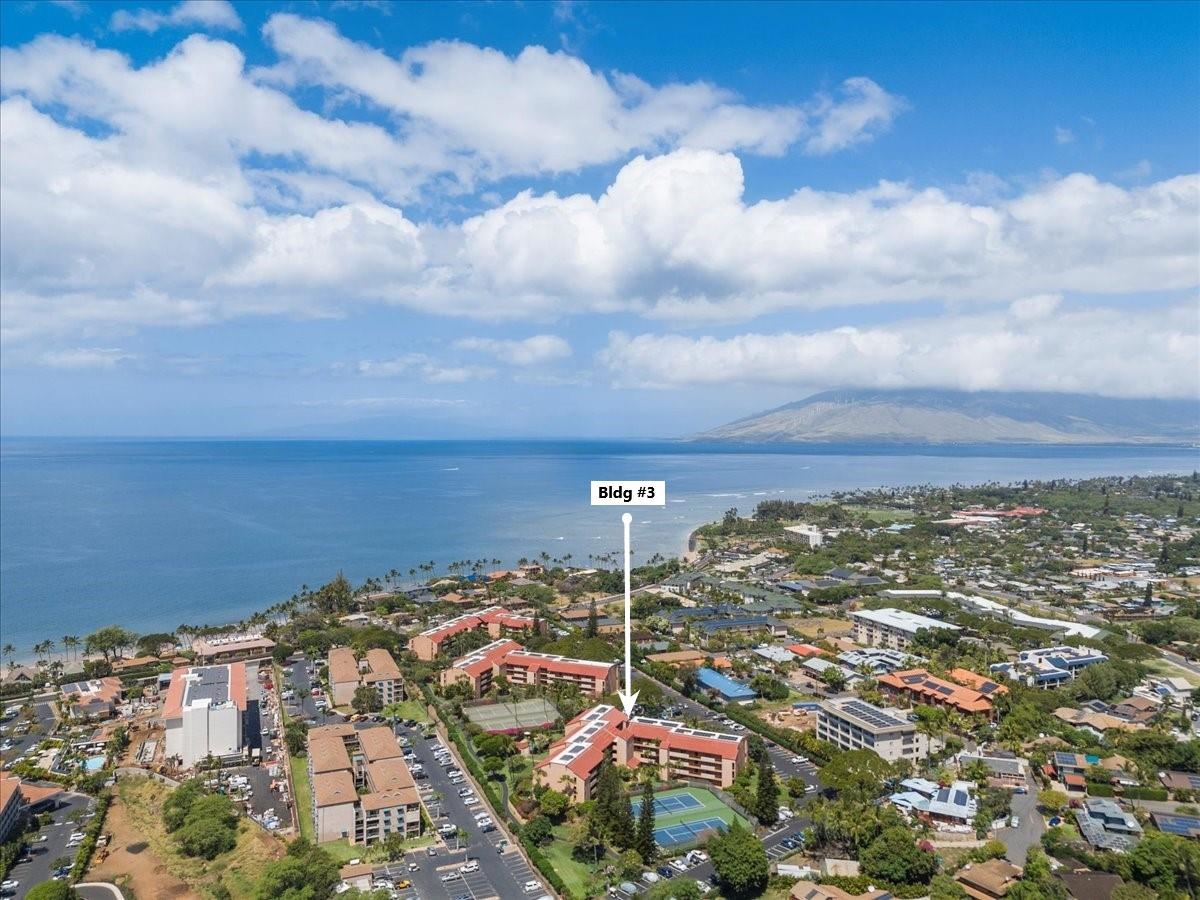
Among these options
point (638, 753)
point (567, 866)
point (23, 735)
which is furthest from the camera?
point (23, 735)

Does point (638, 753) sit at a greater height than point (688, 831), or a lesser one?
greater

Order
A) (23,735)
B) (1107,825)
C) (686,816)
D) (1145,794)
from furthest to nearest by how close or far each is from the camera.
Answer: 1. (23,735)
2. (1145,794)
3. (686,816)
4. (1107,825)

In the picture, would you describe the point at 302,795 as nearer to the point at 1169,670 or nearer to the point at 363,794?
the point at 363,794

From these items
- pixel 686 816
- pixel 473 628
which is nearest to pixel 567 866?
pixel 686 816

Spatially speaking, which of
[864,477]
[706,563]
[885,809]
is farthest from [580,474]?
[885,809]

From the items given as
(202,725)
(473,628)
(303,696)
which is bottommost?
(303,696)

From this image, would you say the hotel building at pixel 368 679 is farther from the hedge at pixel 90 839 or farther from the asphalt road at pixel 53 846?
the asphalt road at pixel 53 846

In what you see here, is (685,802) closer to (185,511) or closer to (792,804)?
(792,804)
